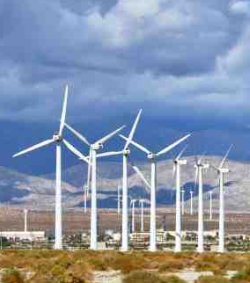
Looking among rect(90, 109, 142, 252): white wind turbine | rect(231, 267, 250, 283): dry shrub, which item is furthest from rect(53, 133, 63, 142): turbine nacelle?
rect(231, 267, 250, 283): dry shrub

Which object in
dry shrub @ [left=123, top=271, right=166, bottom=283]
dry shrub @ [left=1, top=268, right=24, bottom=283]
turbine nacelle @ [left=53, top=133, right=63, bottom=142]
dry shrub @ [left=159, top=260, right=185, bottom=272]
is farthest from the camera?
turbine nacelle @ [left=53, top=133, right=63, bottom=142]

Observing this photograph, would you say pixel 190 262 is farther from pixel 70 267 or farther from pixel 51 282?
pixel 51 282

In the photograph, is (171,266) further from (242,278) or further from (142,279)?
(142,279)

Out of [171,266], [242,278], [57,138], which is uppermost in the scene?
[57,138]

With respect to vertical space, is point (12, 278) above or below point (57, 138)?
below

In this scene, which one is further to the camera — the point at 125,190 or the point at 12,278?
the point at 125,190

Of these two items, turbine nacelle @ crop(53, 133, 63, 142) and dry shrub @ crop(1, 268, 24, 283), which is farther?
turbine nacelle @ crop(53, 133, 63, 142)

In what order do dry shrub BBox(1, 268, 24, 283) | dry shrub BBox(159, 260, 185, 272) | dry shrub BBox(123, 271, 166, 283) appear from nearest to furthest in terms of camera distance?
dry shrub BBox(123, 271, 166, 283) < dry shrub BBox(1, 268, 24, 283) < dry shrub BBox(159, 260, 185, 272)

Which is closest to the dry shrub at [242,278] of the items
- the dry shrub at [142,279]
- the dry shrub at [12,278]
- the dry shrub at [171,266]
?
the dry shrub at [142,279]

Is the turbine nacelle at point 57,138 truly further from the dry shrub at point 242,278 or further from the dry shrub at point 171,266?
the dry shrub at point 242,278

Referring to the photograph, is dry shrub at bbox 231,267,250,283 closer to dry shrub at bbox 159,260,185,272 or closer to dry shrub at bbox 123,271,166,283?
dry shrub at bbox 123,271,166,283

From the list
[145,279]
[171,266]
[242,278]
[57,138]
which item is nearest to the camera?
[145,279]

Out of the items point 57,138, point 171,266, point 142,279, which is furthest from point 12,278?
point 57,138

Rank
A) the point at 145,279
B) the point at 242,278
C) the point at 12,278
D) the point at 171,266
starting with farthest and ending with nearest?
→ 1. the point at 171,266
2. the point at 242,278
3. the point at 12,278
4. the point at 145,279
